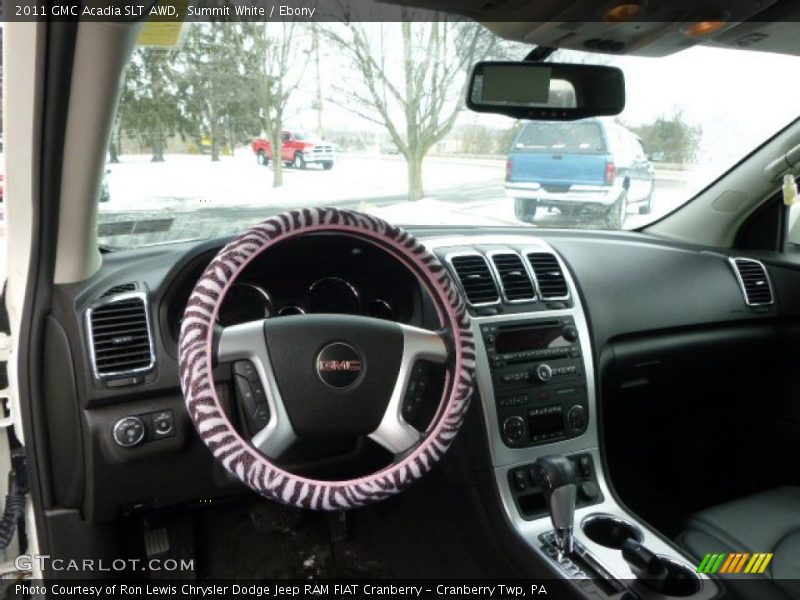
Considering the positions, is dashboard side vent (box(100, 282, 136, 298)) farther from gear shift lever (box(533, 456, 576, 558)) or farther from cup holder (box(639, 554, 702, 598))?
cup holder (box(639, 554, 702, 598))

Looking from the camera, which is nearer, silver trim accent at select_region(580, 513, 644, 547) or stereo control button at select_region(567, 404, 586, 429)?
silver trim accent at select_region(580, 513, 644, 547)

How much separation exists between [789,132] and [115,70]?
2.82 m

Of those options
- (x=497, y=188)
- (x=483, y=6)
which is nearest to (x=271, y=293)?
(x=483, y=6)

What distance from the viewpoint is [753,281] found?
10.4 feet

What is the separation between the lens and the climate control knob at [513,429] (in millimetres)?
2303

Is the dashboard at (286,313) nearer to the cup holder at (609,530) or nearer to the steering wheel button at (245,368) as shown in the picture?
the steering wheel button at (245,368)

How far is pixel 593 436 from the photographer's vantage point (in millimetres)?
2471

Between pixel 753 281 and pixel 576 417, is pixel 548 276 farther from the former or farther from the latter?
pixel 753 281

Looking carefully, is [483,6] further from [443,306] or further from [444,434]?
[444,434]

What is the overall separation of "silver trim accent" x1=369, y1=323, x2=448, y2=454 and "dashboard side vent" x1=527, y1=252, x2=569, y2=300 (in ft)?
3.30

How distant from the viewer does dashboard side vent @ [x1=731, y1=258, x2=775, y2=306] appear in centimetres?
313

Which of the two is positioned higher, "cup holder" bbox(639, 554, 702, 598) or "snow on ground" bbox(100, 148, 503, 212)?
"snow on ground" bbox(100, 148, 503, 212)

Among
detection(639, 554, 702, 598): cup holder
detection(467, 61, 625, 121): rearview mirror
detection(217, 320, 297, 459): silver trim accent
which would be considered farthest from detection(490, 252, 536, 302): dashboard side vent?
detection(217, 320, 297, 459): silver trim accent

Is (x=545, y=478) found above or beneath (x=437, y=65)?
beneath
